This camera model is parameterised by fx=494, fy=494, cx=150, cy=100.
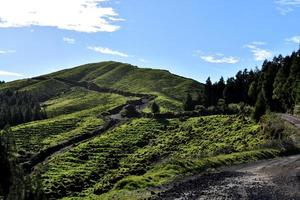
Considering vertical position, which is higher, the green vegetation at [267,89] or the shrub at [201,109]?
the green vegetation at [267,89]

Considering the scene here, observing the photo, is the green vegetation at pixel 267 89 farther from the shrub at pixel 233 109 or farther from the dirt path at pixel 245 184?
the dirt path at pixel 245 184

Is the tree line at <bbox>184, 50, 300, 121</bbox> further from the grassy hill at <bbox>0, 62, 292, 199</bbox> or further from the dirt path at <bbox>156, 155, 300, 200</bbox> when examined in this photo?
the dirt path at <bbox>156, 155, 300, 200</bbox>

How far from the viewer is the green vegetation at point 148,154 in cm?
5819

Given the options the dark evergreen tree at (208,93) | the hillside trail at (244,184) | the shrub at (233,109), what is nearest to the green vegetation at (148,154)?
the hillside trail at (244,184)

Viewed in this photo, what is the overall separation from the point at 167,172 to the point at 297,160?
17894mm

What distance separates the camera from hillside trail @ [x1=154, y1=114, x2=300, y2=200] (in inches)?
1748

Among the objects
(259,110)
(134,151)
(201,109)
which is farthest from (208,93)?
(134,151)

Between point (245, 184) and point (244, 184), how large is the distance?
0.33 feet

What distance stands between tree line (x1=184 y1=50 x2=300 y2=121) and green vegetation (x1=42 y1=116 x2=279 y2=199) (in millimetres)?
10258

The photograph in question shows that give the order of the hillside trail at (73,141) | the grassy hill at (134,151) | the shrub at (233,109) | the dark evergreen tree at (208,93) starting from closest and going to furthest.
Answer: the grassy hill at (134,151)
the hillside trail at (73,141)
the shrub at (233,109)
the dark evergreen tree at (208,93)

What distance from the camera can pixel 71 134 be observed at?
123m

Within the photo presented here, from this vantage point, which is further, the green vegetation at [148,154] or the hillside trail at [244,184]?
the green vegetation at [148,154]

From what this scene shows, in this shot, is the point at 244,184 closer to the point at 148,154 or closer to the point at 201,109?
the point at 148,154

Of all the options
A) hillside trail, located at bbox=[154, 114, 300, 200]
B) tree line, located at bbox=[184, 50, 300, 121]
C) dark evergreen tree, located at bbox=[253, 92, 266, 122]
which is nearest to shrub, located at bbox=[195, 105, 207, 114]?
tree line, located at bbox=[184, 50, 300, 121]
